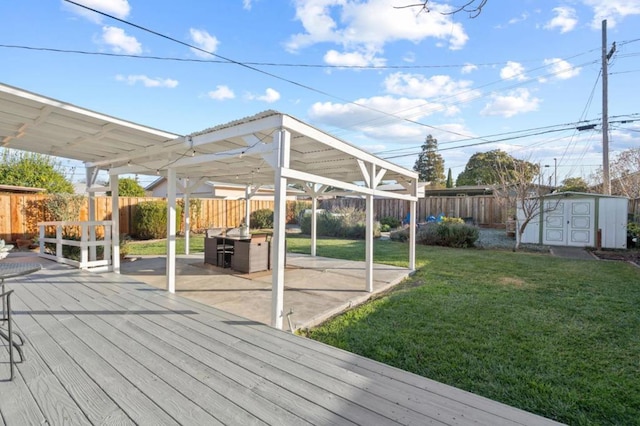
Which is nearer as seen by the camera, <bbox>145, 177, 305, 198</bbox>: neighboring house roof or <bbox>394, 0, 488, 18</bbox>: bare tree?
<bbox>394, 0, 488, 18</bbox>: bare tree

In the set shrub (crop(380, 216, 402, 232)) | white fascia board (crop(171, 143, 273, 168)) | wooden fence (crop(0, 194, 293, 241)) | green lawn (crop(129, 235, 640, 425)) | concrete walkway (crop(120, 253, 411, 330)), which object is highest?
white fascia board (crop(171, 143, 273, 168))

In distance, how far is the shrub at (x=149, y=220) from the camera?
12.8m

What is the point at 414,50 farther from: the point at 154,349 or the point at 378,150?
the point at 378,150

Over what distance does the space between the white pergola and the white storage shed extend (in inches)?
322

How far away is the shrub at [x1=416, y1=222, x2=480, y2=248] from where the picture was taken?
1128cm

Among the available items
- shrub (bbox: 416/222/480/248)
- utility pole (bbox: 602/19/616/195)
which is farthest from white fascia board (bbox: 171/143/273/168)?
utility pole (bbox: 602/19/616/195)

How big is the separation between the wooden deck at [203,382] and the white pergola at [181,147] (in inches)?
34.1

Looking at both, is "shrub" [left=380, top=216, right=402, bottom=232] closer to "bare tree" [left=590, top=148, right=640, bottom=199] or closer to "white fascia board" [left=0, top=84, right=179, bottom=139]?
"bare tree" [left=590, top=148, right=640, bottom=199]

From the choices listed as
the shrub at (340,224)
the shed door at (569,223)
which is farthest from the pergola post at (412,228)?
the shed door at (569,223)

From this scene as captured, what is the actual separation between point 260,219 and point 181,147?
13.3m

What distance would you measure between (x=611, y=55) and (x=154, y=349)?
1958cm

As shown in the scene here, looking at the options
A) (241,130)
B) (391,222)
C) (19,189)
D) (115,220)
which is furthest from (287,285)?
(391,222)

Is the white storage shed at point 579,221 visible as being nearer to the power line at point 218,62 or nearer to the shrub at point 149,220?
the power line at point 218,62

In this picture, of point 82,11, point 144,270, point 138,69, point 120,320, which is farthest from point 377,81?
point 120,320
